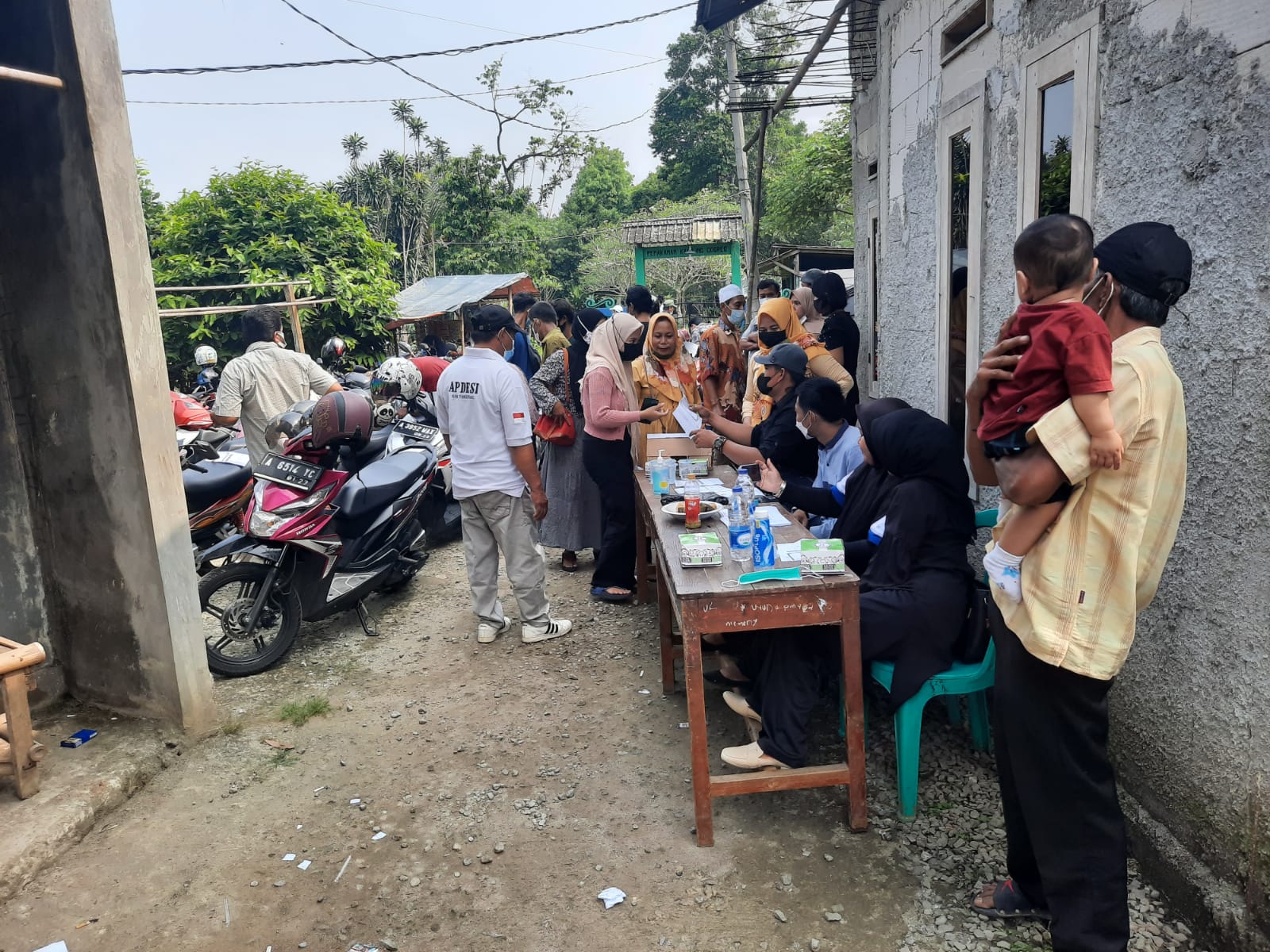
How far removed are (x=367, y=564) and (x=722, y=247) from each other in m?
21.4

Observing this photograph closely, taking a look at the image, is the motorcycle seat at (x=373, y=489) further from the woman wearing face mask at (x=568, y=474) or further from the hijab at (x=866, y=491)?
the hijab at (x=866, y=491)

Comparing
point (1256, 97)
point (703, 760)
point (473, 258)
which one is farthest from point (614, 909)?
point (473, 258)

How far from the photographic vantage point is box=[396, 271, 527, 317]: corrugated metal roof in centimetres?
1997

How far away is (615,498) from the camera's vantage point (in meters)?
5.60

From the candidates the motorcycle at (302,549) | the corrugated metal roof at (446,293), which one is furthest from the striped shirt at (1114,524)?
the corrugated metal roof at (446,293)

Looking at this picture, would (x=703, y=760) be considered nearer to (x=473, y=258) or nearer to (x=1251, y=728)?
(x=1251, y=728)

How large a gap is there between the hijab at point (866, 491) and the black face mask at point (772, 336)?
270 centimetres

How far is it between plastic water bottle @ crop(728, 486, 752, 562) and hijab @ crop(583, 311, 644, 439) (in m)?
2.08

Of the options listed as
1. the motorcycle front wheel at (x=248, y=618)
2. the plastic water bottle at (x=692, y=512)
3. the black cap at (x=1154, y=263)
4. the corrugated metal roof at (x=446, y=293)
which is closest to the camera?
the black cap at (x=1154, y=263)

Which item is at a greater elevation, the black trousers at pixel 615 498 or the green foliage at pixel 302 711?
the black trousers at pixel 615 498

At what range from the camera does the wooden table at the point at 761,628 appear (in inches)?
112

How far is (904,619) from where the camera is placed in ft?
9.79

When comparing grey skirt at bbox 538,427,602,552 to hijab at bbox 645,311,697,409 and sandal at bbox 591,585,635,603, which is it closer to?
sandal at bbox 591,585,635,603

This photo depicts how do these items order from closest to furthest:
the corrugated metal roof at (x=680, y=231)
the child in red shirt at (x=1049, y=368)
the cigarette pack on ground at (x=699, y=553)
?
1. the child in red shirt at (x=1049, y=368)
2. the cigarette pack on ground at (x=699, y=553)
3. the corrugated metal roof at (x=680, y=231)
